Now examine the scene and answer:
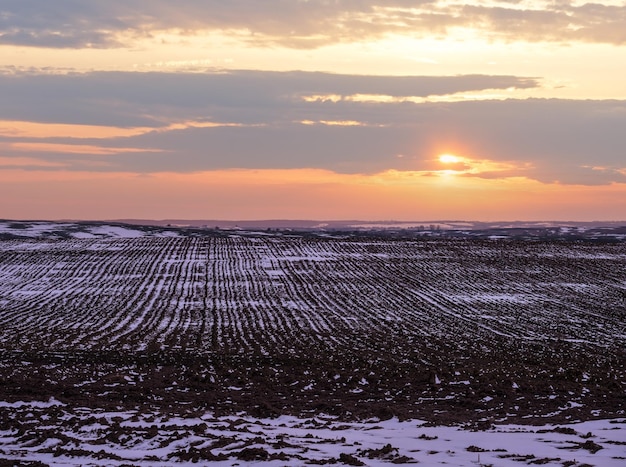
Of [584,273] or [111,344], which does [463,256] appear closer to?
[584,273]

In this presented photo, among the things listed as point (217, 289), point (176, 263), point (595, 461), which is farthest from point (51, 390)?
point (176, 263)

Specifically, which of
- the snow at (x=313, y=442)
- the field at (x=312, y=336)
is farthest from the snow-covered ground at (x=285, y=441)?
the field at (x=312, y=336)

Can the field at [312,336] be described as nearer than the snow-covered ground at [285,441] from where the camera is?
No

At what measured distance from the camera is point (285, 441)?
1355 centimetres

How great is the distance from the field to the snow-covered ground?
7.6 inches

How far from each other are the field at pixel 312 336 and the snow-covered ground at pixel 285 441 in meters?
0.19

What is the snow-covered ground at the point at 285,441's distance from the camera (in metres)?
12.2

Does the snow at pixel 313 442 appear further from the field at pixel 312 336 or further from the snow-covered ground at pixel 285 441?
the field at pixel 312 336

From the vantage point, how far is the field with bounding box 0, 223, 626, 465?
698 inches

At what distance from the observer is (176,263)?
6519cm

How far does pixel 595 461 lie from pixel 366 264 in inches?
2105

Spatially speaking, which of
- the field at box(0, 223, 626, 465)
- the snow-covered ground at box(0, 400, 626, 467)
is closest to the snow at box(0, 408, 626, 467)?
the snow-covered ground at box(0, 400, 626, 467)

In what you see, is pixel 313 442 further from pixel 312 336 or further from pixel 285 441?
pixel 312 336

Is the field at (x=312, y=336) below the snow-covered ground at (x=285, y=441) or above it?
below
